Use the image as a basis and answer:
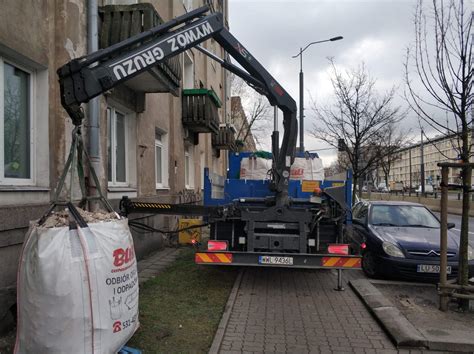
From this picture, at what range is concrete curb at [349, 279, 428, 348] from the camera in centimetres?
423

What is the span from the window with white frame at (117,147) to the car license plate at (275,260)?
137 inches

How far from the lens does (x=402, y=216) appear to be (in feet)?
28.0

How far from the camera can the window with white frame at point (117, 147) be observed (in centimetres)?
803

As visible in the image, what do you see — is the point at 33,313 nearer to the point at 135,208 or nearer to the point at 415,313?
the point at 135,208

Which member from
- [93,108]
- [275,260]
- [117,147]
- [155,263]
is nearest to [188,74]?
[117,147]

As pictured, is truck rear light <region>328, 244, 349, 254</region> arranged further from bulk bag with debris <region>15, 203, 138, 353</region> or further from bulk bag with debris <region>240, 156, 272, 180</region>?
bulk bag with debris <region>15, 203, 138, 353</region>

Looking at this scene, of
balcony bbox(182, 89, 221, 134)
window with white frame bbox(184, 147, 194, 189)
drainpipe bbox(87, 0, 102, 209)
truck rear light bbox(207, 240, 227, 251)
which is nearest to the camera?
drainpipe bbox(87, 0, 102, 209)

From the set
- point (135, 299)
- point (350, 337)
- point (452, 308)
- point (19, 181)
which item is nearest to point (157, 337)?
point (135, 299)

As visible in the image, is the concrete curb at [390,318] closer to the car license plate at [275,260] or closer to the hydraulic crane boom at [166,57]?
the car license plate at [275,260]

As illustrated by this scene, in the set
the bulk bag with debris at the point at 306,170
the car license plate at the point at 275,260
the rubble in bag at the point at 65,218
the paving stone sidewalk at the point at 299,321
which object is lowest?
the paving stone sidewalk at the point at 299,321

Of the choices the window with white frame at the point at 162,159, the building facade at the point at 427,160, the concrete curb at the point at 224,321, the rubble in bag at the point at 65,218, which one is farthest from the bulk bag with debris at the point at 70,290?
the window with white frame at the point at 162,159

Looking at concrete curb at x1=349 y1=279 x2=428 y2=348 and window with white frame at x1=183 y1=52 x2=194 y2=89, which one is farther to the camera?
window with white frame at x1=183 y1=52 x2=194 y2=89

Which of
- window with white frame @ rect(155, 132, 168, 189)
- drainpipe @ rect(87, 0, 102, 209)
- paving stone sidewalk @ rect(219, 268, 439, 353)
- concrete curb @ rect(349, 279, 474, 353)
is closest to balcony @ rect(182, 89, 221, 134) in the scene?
window with white frame @ rect(155, 132, 168, 189)

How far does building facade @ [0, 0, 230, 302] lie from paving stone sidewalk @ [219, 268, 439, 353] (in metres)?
2.68
